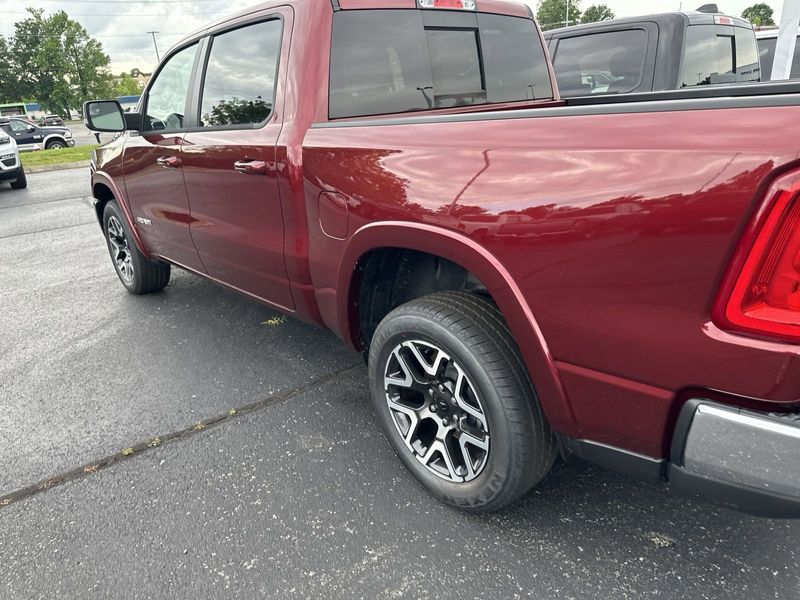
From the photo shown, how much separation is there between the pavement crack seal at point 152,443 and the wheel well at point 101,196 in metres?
2.52

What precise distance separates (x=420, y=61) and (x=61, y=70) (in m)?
75.8

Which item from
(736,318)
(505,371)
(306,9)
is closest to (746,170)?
(736,318)

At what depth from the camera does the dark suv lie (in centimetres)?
2317

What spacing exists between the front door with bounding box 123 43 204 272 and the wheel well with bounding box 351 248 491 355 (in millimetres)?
1434

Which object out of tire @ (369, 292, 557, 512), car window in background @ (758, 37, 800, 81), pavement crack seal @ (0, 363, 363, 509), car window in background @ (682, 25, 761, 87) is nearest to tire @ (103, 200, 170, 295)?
pavement crack seal @ (0, 363, 363, 509)

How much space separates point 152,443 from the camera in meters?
2.65

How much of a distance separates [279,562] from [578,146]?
1.62 m

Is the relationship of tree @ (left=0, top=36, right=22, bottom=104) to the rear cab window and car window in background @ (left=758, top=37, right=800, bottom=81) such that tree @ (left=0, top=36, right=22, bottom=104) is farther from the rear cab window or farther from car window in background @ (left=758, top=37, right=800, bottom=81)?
the rear cab window

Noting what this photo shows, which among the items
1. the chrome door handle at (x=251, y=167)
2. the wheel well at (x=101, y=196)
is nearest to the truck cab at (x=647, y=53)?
the chrome door handle at (x=251, y=167)

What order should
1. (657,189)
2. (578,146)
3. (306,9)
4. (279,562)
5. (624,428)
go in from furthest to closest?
(306,9)
(279,562)
(624,428)
(578,146)
(657,189)

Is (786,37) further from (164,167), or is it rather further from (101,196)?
(101,196)

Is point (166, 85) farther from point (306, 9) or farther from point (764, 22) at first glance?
point (764, 22)

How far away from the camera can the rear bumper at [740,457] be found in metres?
1.24

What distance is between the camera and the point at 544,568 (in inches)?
73.2
